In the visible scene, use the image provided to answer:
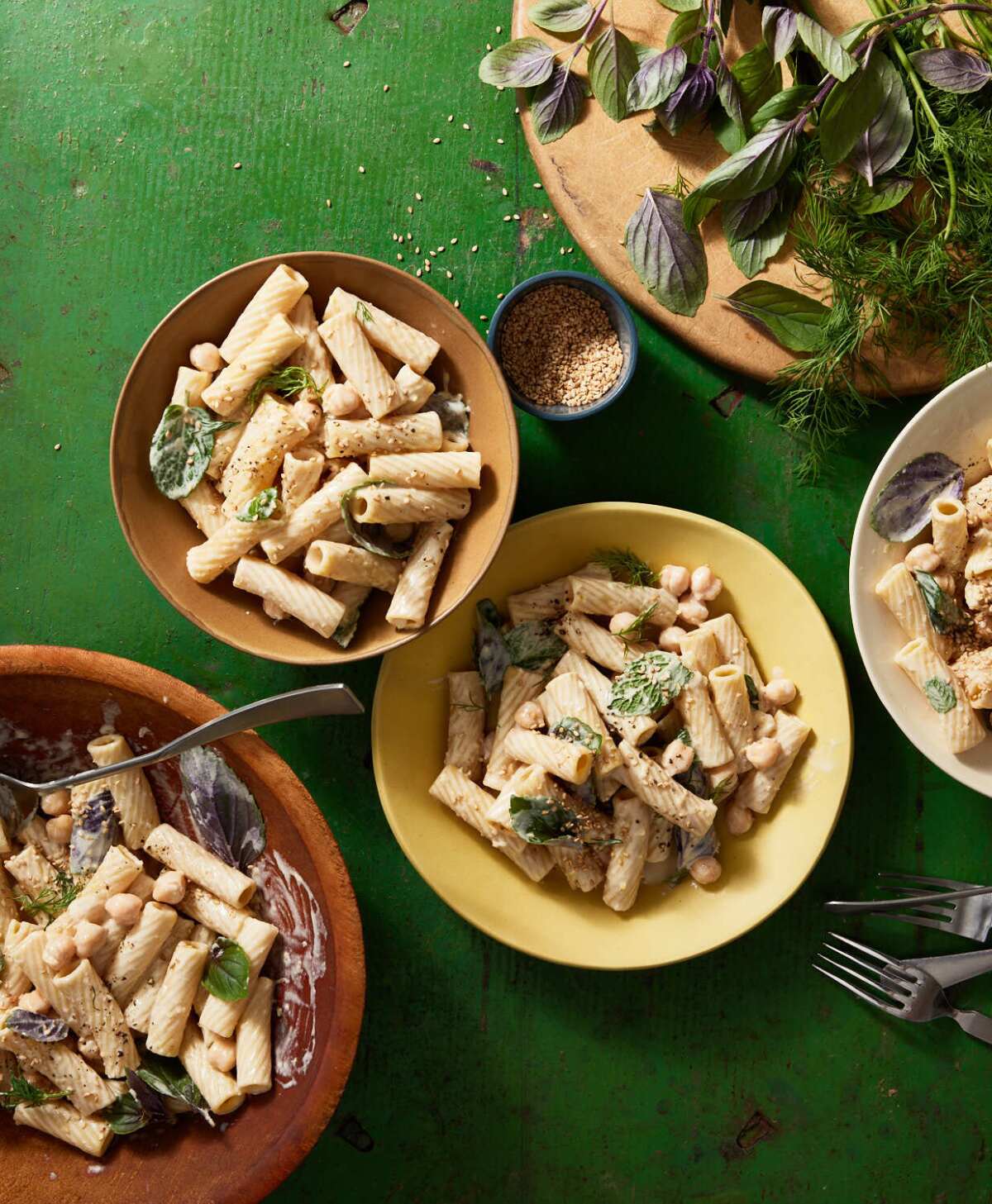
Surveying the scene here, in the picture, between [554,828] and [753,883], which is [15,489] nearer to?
[554,828]

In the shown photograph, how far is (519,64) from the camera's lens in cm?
186

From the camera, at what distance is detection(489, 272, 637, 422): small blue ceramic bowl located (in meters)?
1.87

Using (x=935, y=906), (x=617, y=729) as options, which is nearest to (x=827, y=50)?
(x=617, y=729)

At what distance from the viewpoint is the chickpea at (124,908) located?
1812 millimetres

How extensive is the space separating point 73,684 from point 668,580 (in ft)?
3.75

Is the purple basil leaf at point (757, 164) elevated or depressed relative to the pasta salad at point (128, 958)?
elevated

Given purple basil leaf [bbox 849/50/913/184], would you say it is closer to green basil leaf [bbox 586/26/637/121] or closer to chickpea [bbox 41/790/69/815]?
green basil leaf [bbox 586/26/637/121]

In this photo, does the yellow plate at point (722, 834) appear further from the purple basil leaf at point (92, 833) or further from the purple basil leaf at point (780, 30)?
the purple basil leaf at point (780, 30)

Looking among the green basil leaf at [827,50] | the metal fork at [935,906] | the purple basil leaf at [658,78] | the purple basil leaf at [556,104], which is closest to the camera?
the green basil leaf at [827,50]

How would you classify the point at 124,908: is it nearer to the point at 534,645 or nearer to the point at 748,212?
the point at 534,645

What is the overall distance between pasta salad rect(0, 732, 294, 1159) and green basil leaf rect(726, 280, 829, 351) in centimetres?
135

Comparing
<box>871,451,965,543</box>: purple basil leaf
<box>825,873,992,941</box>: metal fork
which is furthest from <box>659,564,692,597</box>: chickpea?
<box>825,873,992,941</box>: metal fork

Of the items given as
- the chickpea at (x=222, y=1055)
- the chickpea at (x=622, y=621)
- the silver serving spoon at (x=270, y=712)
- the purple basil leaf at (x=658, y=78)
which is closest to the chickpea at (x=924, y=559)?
the chickpea at (x=622, y=621)

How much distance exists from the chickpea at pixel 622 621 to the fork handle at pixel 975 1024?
3.58ft
